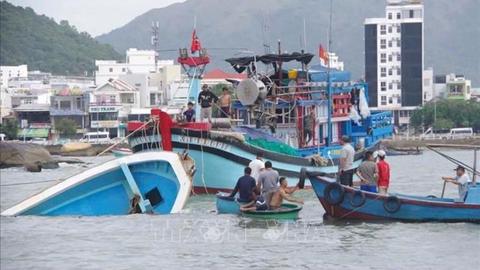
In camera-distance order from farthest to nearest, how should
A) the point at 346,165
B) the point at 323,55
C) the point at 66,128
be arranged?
the point at 66,128
the point at 323,55
the point at 346,165

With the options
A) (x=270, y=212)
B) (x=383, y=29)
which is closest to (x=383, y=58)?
(x=383, y=29)

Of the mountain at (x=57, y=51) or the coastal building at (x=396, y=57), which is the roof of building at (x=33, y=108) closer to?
the mountain at (x=57, y=51)

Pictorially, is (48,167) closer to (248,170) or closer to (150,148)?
(150,148)

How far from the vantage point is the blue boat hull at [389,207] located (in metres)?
23.3

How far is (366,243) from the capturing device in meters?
21.4

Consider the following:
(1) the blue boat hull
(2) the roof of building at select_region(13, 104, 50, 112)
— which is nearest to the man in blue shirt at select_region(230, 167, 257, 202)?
(1) the blue boat hull

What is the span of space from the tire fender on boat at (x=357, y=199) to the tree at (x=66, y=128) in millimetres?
76981

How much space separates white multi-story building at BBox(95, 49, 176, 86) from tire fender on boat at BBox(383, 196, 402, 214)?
3717 inches

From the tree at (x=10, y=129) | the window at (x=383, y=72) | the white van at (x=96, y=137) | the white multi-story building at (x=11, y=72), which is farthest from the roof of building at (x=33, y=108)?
the window at (x=383, y=72)

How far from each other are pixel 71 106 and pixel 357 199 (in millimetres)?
83121

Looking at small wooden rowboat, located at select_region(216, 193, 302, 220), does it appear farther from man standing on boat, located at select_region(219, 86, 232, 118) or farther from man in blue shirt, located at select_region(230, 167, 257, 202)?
man standing on boat, located at select_region(219, 86, 232, 118)

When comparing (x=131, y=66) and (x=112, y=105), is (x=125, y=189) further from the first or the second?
(x=131, y=66)

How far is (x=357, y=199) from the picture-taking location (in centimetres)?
2383

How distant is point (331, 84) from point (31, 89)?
79.3 meters
